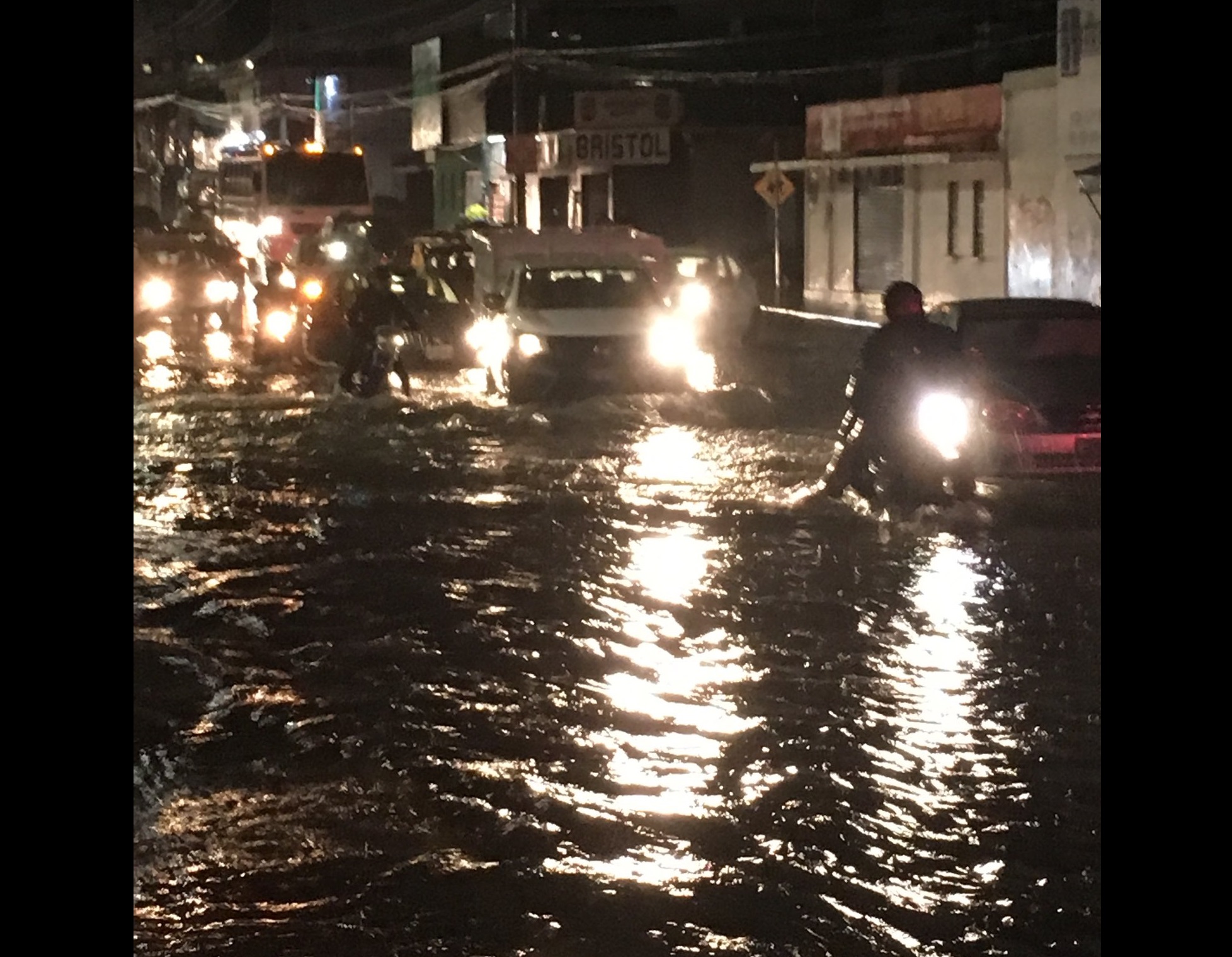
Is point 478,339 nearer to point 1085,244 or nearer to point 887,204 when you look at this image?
point 1085,244

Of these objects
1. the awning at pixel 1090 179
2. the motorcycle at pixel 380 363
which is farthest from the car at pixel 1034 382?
the awning at pixel 1090 179

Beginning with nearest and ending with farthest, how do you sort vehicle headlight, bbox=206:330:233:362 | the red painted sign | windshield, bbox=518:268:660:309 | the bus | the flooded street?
the flooded street, windshield, bbox=518:268:660:309, vehicle headlight, bbox=206:330:233:362, the red painted sign, the bus

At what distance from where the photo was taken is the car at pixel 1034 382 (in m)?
15.4

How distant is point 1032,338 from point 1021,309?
1.27ft

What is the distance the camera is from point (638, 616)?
11.2 meters

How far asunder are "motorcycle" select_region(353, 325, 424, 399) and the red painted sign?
15.0m

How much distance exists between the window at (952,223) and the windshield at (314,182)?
1560 centimetres

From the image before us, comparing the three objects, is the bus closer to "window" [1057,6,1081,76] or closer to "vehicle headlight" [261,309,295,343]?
"vehicle headlight" [261,309,295,343]

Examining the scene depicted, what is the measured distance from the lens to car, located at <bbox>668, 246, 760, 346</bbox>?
97.8ft

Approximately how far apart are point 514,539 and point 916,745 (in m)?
5.79

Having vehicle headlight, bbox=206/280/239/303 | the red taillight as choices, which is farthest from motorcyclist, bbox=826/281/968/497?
vehicle headlight, bbox=206/280/239/303

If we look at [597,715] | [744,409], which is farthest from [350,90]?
[597,715]

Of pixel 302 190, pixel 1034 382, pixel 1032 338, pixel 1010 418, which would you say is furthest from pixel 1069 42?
pixel 302 190

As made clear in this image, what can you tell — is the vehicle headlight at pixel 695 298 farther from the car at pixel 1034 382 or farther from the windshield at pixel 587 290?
the car at pixel 1034 382
